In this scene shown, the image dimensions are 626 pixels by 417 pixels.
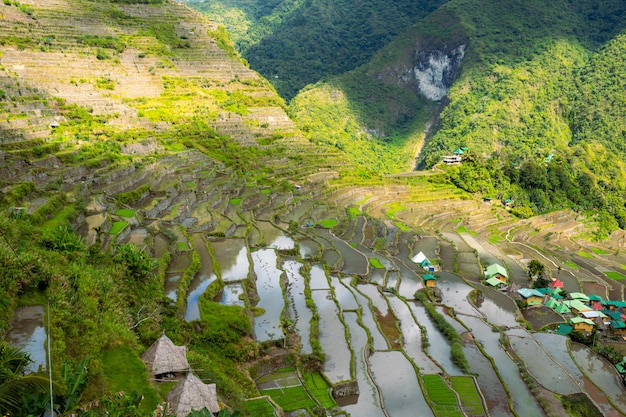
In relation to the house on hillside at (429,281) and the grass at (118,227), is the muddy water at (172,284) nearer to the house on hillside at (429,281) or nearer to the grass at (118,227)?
the grass at (118,227)

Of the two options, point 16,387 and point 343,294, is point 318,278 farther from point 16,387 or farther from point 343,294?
point 16,387

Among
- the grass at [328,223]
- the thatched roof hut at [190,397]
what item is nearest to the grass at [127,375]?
the thatched roof hut at [190,397]

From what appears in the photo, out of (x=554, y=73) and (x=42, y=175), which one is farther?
(x=554, y=73)

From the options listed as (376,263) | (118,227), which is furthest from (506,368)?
(118,227)

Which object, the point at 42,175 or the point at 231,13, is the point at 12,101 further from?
the point at 231,13

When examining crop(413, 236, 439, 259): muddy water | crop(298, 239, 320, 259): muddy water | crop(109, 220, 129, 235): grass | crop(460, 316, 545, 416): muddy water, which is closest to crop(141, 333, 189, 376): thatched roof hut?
crop(109, 220, 129, 235): grass

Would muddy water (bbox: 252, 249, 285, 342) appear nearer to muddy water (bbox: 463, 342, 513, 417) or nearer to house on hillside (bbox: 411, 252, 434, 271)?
muddy water (bbox: 463, 342, 513, 417)

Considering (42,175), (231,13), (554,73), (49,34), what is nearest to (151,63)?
(49,34)
